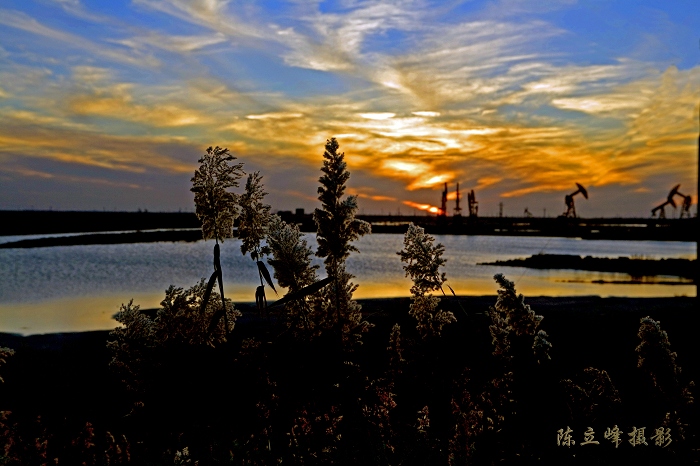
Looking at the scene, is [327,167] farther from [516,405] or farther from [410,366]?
[516,405]

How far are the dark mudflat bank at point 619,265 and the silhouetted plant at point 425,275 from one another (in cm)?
4905

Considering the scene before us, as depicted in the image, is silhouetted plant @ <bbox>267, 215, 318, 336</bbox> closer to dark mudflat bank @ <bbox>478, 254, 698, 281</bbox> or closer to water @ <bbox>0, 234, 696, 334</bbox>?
water @ <bbox>0, 234, 696, 334</bbox>

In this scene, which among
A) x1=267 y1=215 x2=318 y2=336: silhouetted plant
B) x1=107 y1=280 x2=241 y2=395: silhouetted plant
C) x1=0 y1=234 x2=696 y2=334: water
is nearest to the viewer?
x1=107 y1=280 x2=241 y2=395: silhouetted plant

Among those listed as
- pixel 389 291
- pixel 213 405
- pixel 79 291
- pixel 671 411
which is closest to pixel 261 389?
pixel 213 405

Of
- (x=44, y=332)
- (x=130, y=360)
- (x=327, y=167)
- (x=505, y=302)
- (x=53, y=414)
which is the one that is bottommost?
(x=44, y=332)

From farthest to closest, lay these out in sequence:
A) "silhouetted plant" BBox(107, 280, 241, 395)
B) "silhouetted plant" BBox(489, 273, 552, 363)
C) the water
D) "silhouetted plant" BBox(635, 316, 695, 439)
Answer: the water → "silhouetted plant" BBox(107, 280, 241, 395) → "silhouetted plant" BBox(635, 316, 695, 439) → "silhouetted plant" BBox(489, 273, 552, 363)

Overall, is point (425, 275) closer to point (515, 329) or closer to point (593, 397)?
point (515, 329)

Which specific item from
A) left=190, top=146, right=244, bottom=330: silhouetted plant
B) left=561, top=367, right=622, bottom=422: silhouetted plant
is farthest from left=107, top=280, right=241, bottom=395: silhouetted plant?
left=561, top=367, right=622, bottom=422: silhouetted plant

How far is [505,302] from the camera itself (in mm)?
3889

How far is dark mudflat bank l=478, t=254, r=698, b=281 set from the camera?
50906mm

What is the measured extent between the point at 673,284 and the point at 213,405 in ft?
151

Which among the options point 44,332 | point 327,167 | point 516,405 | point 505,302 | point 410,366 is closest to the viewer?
point 505,302

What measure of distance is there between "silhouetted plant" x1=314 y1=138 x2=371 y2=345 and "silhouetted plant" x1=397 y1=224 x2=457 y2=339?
1.48 ft

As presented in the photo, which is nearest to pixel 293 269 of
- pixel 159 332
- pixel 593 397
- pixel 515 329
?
pixel 159 332
